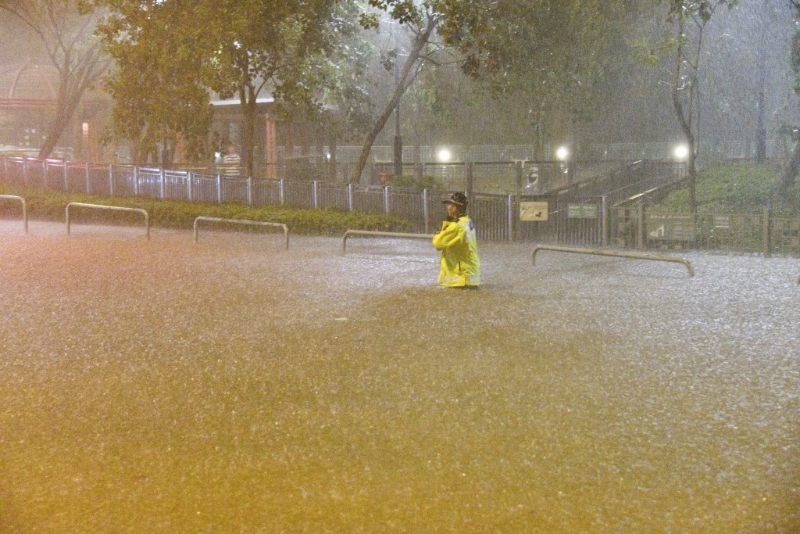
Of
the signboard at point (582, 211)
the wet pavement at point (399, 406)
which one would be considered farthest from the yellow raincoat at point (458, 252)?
the signboard at point (582, 211)

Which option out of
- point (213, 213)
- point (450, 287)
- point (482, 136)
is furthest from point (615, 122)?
point (450, 287)

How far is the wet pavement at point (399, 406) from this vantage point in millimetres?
5227

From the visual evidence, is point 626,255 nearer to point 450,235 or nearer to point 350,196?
point 450,235

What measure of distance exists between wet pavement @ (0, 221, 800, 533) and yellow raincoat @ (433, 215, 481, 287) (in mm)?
285

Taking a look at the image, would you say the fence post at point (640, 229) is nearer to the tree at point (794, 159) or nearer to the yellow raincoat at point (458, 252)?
the yellow raincoat at point (458, 252)

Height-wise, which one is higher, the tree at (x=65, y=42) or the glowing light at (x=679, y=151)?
the tree at (x=65, y=42)

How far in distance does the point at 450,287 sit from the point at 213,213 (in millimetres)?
12003

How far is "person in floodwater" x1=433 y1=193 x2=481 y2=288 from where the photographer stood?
12586 millimetres

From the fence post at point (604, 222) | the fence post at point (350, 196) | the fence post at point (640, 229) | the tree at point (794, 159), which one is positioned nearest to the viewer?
the fence post at point (640, 229)

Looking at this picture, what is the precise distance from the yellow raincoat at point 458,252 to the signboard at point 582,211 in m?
7.34

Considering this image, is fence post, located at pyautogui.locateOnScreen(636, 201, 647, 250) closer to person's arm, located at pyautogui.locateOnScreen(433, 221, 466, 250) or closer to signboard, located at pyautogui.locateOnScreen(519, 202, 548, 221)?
signboard, located at pyautogui.locateOnScreen(519, 202, 548, 221)

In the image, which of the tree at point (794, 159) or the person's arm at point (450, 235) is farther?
the tree at point (794, 159)

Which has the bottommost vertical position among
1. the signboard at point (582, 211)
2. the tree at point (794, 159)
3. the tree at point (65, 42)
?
the signboard at point (582, 211)

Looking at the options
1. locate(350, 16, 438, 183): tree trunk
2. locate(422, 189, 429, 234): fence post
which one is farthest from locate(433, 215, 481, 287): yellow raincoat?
locate(350, 16, 438, 183): tree trunk
